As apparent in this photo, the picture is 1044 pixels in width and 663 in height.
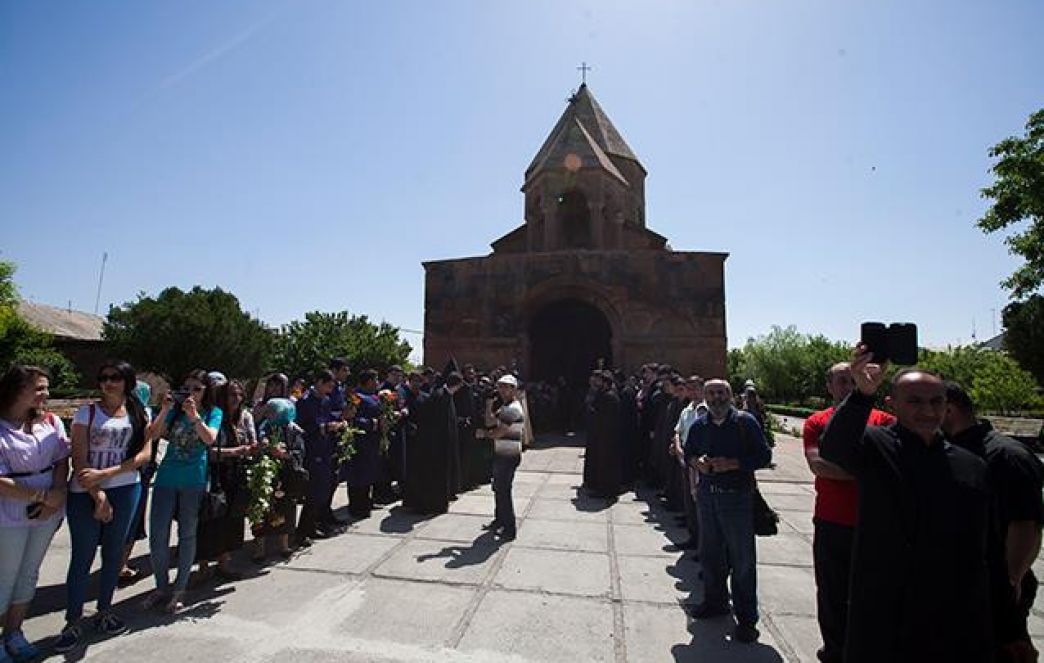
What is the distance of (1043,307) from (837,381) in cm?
2466

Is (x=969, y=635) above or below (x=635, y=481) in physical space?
above

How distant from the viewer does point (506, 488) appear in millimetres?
6191

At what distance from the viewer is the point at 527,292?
16.4 metres

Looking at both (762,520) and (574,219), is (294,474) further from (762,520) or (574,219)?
(574,219)

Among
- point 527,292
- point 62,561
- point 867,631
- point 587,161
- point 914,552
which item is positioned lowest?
point 62,561

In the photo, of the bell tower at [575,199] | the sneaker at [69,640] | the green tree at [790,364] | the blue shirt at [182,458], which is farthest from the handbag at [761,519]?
the green tree at [790,364]

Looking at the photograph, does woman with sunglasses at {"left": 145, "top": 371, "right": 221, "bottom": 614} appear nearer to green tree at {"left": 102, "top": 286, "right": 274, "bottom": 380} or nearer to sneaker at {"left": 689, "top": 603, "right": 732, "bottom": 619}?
sneaker at {"left": 689, "top": 603, "right": 732, "bottom": 619}

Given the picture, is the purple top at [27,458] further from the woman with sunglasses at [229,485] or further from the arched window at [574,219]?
the arched window at [574,219]

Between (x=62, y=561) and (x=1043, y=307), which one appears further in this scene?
(x=1043, y=307)

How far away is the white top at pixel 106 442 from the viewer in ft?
12.3

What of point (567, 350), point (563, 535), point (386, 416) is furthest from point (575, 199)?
point (563, 535)

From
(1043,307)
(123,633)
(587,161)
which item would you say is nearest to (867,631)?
(123,633)

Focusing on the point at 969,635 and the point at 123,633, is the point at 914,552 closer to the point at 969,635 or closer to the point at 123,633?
the point at 969,635

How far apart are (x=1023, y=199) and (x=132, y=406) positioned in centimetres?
2243
